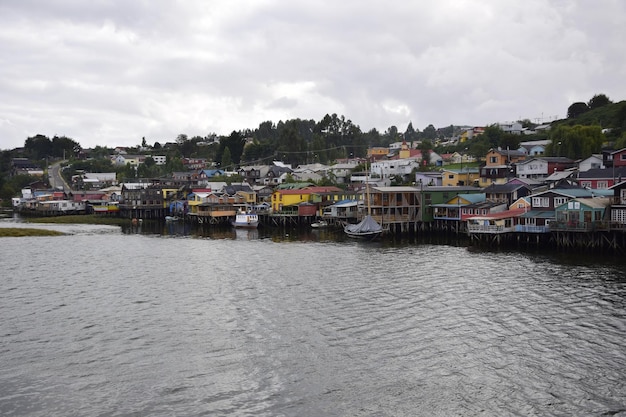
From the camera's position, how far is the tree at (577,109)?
11331 centimetres

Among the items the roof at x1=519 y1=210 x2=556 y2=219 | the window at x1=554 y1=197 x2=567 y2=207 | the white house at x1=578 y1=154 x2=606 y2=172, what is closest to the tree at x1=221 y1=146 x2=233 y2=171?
the white house at x1=578 y1=154 x2=606 y2=172

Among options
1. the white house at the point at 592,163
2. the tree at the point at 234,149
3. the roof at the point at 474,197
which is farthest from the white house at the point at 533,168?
the tree at the point at 234,149

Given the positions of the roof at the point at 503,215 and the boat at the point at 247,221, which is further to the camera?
the boat at the point at 247,221

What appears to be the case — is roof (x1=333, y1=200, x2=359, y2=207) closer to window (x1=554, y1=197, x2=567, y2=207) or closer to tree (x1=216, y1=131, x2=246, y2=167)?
window (x1=554, y1=197, x2=567, y2=207)

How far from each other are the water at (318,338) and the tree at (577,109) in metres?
86.8

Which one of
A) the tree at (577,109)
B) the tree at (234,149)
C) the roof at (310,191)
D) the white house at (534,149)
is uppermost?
the tree at (577,109)

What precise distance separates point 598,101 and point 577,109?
225 inches

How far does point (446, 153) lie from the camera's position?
382 feet

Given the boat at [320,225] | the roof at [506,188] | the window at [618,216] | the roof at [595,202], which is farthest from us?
the boat at [320,225]

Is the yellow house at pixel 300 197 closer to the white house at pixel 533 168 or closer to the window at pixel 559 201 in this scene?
the white house at pixel 533 168

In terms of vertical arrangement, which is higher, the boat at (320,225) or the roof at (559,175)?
the roof at (559,175)

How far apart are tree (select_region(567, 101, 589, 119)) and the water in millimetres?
86841

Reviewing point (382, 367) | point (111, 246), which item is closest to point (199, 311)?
point (382, 367)

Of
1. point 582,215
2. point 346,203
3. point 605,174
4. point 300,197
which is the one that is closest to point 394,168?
point 300,197
